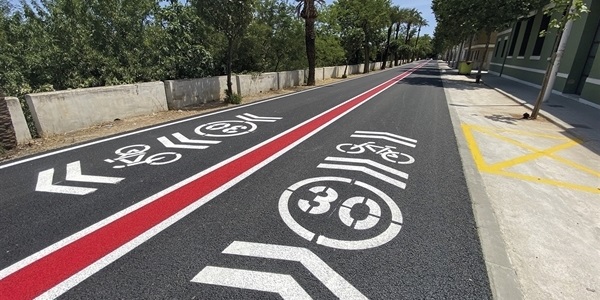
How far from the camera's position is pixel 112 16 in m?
11.7

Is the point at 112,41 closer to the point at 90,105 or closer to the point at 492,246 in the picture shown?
the point at 90,105

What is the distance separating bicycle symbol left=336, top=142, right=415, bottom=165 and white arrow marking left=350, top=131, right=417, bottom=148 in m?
0.53

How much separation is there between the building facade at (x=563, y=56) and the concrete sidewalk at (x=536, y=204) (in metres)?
6.36

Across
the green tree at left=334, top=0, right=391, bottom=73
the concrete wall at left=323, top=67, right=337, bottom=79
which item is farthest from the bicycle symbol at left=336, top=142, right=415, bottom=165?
the green tree at left=334, top=0, right=391, bottom=73

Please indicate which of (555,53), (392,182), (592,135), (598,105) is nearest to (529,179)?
(392,182)

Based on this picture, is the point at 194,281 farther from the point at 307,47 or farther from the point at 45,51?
the point at 307,47

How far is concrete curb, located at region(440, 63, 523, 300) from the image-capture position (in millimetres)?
2400

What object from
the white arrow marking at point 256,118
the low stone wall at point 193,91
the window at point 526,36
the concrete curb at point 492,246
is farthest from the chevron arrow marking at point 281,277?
the window at point 526,36

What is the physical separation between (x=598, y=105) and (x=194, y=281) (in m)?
16.2

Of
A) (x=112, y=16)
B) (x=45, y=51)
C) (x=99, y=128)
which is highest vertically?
(x=112, y=16)

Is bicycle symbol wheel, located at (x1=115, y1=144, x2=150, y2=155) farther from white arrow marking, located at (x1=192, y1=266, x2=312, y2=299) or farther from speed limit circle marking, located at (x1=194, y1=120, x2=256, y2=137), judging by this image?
white arrow marking, located at (x1=192, y1=266, x2=312, y2=299)

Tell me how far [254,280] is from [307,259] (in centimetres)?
53

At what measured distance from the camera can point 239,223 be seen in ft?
10.6

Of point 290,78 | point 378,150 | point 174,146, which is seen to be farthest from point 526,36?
point 174,146
